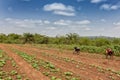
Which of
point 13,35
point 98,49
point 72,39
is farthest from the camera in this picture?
point 13,35

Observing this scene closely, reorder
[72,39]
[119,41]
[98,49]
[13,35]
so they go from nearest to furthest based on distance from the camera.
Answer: [98,49] < [119,41] < [72,39] < [13,35]

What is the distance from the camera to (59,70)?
17328mm

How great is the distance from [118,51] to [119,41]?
1053 inches

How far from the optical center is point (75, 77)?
15.2 metres

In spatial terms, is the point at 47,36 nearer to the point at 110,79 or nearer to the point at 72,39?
the point at 72,39

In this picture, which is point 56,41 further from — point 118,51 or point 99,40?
point 118,51

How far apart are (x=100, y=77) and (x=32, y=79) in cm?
497

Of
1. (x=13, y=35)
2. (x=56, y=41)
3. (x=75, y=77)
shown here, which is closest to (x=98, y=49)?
(x=75, y=77)

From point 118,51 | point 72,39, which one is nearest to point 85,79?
point 118,51

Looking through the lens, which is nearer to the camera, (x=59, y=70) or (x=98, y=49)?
(x=59, y=70)

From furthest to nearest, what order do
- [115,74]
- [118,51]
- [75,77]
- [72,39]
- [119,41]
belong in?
[72,39] < [119,41] < [118,51] < [115,74] < [75,77]

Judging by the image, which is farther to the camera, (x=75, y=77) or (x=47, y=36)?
(x=47, y=36)

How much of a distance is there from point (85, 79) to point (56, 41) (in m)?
59.9

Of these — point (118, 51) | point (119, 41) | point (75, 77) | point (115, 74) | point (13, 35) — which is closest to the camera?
point (75, 77)
